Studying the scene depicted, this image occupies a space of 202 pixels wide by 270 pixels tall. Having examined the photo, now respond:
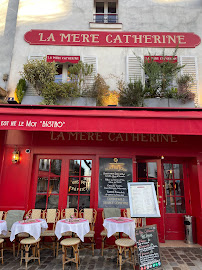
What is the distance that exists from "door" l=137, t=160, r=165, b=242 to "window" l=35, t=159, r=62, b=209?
284cm

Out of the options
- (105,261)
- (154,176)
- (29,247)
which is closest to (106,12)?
(154,176)

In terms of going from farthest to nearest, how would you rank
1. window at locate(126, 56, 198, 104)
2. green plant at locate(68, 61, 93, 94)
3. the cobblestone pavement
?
window at locate(126, 56, 198, 104) < green plant at locate(68, 61, 93, 94) < the cobblestone pavement

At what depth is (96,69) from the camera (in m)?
7.21

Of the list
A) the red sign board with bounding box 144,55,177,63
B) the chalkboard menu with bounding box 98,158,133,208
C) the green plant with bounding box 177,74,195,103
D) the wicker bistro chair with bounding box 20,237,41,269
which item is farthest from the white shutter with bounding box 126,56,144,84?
the wicker bistro chair with bounding box 20,237,41,269

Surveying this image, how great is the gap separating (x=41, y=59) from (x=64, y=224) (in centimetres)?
581

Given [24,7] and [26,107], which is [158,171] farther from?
[24,7]

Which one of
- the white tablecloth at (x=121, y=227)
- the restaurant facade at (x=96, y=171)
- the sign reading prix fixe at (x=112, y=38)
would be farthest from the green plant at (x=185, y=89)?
the white tablecloth at (x=121, y=227)

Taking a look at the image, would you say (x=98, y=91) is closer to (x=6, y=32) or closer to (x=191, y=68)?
(x=191, y=68)

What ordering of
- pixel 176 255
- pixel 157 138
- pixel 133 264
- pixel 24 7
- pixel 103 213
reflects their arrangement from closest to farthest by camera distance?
pixel 133 264 < pixel 176 255 < pixel 103 213 < pixel 157 138 < pixel 24 7

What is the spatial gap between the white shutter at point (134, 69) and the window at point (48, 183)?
3992 millimetres

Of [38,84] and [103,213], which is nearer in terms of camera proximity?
[103,213]

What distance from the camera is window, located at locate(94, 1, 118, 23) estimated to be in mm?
7883

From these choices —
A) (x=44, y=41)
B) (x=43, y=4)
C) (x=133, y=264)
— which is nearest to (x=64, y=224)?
(x=133, y=264)

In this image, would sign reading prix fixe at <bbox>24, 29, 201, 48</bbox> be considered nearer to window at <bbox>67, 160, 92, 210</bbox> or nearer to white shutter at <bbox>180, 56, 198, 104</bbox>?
white shutter at <bbox>180, 56, 198, 104</bbox>
